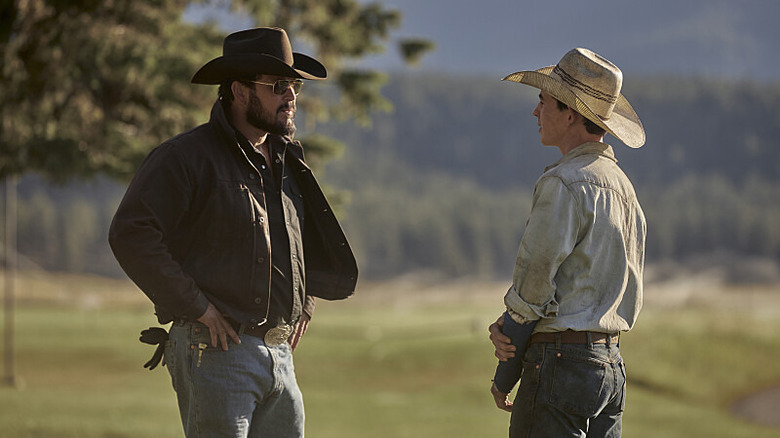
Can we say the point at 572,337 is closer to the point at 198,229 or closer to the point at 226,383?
the point at 226,383

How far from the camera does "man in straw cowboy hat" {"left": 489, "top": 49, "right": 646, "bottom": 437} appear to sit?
344 centimetres

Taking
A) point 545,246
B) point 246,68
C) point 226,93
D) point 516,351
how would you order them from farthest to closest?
point 226,93
point 246,68
point 516,351
point 545,246

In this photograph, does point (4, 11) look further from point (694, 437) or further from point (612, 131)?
point (694, 437)

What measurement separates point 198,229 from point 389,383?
2059 cm

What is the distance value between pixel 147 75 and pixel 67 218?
487 ft

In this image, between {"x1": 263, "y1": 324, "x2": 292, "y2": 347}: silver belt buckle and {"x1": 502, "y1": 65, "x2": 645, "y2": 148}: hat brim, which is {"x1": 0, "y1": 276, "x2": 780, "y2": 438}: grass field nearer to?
{"x1": 263, "y1": 324, "x2": 292, "y2": 347}: silver belt buckle

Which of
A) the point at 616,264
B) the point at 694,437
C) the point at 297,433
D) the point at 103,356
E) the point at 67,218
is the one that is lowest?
the point at 297,433

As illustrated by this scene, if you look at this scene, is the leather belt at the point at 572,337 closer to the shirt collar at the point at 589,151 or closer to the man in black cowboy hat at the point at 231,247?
the shirt collar at the point at 589,151

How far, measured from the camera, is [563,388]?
344 centimetres

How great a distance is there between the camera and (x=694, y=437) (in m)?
16.7

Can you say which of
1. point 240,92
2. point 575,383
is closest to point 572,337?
point 575,383

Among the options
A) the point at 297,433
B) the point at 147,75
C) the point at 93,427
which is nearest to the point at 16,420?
the point at 93,427

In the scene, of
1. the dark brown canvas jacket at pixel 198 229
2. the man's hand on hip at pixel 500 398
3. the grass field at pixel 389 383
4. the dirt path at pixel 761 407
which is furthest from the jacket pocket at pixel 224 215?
the dirt path at pixel 761 407

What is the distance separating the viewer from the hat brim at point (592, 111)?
3.62 meters
